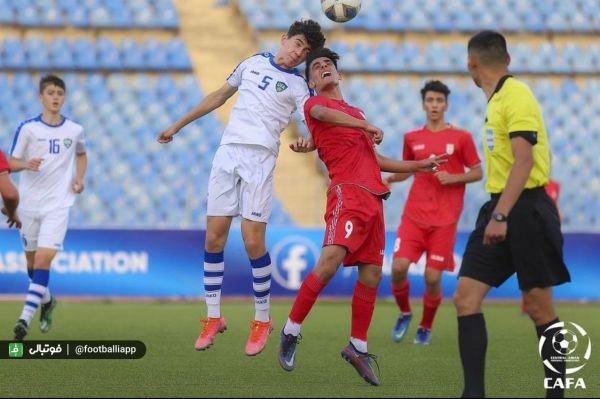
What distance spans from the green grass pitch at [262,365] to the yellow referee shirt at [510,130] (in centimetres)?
134

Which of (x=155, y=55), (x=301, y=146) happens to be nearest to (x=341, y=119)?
(x=301, y=146)

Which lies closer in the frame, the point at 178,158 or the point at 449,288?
the point at 449,288

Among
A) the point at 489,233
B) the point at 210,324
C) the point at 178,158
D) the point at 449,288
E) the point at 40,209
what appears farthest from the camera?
the point at 178,158

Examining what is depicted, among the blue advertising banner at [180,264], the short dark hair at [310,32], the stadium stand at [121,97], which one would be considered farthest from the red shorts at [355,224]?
the stadium stand at [121,97]

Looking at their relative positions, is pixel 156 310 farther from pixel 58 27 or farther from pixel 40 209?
pixel 58 27

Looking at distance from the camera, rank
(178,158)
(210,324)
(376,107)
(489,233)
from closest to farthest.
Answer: (489,233), (210,324), (178,158), (376,107)

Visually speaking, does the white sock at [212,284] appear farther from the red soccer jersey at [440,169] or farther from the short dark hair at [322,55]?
the red soccer jersey at [440,169]

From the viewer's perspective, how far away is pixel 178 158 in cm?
1866

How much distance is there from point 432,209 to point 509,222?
181 inches

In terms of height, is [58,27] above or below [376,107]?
above

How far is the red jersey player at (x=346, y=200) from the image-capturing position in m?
6.71

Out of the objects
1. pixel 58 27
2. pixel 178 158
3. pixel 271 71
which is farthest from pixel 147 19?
pixel 271 71

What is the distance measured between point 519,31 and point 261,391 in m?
16.7

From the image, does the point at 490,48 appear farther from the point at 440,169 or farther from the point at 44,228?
the point at 44,228
